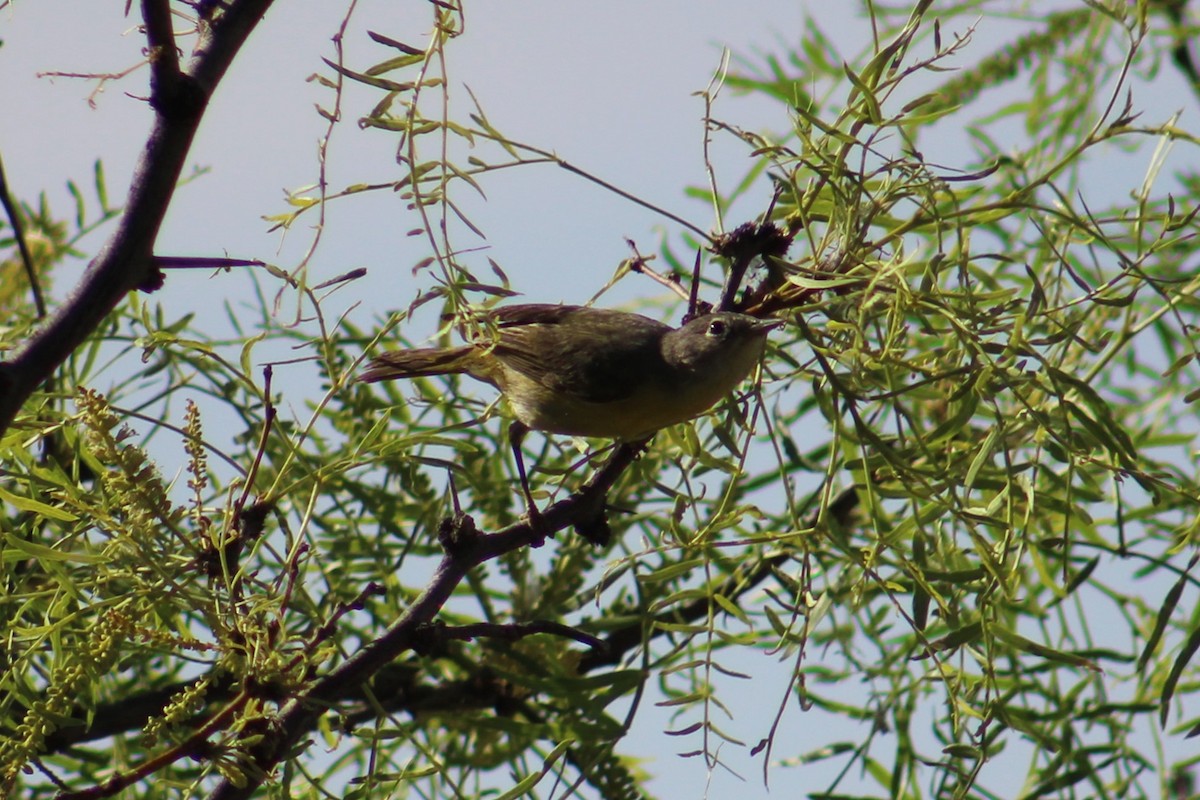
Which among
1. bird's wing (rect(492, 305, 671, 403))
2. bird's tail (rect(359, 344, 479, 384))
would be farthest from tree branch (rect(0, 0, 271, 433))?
bird's wing (rect(492, 305, 671, 403))

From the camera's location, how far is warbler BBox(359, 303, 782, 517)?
176cm

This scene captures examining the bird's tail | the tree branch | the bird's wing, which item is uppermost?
the bird's wing

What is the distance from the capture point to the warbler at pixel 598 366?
1.76m

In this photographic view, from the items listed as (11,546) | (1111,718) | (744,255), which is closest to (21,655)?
(11,546)

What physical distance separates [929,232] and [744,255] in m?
0.22

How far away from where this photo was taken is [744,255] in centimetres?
152

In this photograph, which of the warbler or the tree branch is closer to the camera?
the tree branch

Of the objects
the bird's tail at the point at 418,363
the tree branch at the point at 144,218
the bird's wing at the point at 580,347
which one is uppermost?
the bird's wing at the point at 580,347

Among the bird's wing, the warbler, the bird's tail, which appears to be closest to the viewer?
the warbler

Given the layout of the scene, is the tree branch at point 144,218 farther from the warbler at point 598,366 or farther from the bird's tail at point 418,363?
the bird's tail at point 418,363

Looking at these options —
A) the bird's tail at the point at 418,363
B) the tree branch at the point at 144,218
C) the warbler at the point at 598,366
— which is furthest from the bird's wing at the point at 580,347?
the tree branch at the point at 144,218

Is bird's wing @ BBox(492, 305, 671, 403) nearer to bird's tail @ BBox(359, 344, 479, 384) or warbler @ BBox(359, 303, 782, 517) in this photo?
warbler @ BBox(359, 303, 782, 517)

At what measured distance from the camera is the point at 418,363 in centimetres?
203

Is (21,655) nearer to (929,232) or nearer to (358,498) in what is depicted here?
(358,498)
